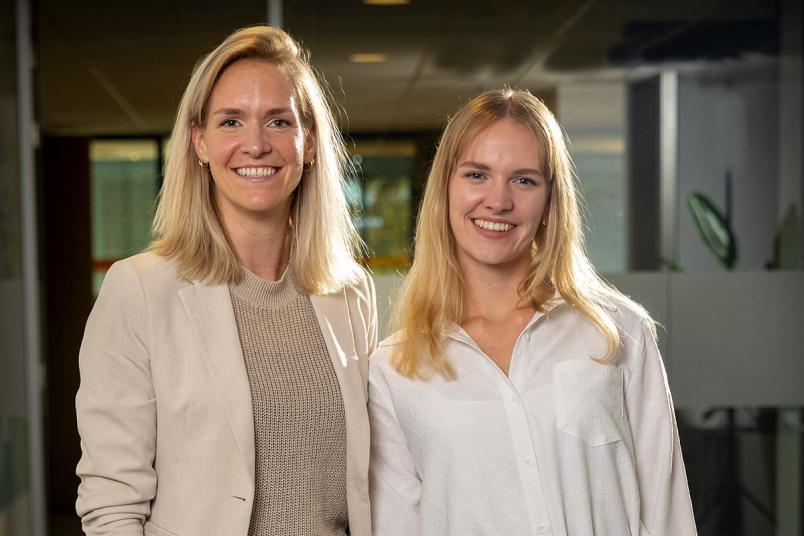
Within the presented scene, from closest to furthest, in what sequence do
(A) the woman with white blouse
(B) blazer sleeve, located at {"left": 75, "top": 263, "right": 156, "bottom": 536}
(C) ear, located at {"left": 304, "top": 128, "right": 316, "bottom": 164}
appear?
(B) blazer sleeve, located at {"left": 75, "top": 263, "right": 156, "bottom": 536}
(A) the woman with white blouse
(C) ear, located at {"left": 304, "top": 128, "right": 316, "bottom": 164}

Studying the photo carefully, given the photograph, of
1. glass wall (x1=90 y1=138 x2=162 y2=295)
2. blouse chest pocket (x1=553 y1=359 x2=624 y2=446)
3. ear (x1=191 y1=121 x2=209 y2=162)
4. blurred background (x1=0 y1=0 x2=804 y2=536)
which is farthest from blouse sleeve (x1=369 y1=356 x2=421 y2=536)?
glass wall (x1=90 y1=138 x2=162 y2=295)

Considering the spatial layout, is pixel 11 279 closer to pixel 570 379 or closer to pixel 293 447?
pixel 293 447

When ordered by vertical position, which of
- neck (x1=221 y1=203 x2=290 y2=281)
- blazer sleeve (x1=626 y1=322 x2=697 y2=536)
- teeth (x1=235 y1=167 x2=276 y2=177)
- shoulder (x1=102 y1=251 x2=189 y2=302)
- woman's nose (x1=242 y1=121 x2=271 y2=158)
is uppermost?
woman's nose (x1=242 y1=121 x2=271 y2=158)

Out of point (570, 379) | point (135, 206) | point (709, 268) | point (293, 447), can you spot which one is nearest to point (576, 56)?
point (709, 268)

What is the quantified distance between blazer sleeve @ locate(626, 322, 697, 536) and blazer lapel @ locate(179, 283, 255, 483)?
0.83 m

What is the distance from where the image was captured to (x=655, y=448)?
2.14 m

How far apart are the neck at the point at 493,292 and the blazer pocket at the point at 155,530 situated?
0.79 m

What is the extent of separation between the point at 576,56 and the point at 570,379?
2.27m

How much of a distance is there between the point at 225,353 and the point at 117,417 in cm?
25

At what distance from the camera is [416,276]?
7.57 feet

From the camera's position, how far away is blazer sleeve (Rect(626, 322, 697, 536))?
212cm

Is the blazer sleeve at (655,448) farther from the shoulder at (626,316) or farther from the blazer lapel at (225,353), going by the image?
the blazer lapel at (225,353)

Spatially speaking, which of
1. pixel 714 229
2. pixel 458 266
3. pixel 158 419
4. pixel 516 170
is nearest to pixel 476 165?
pixel 516 170

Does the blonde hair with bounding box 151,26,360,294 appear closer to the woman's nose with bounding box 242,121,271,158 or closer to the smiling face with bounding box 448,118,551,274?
the woman's nose with bounding box 242,121,271,158
